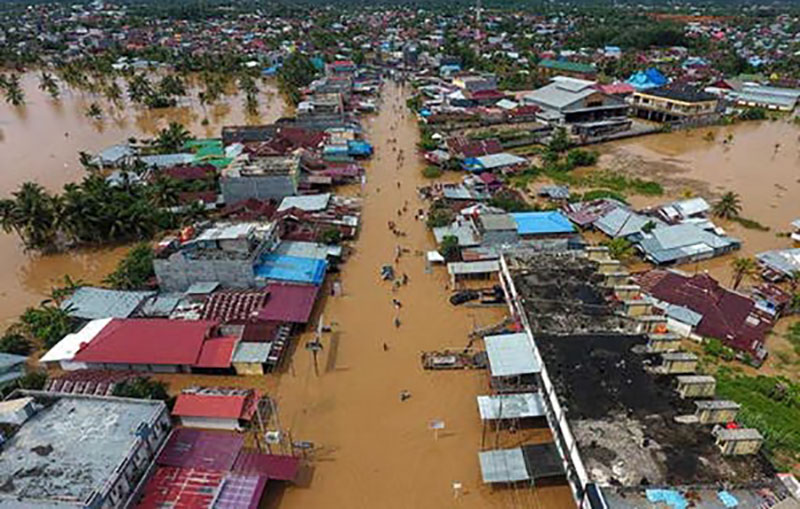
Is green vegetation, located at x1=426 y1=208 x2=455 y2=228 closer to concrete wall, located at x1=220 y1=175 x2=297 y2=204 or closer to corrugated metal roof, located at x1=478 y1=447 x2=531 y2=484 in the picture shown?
concrete wall, located at x1=220 y1=175 x2=297 y2=204

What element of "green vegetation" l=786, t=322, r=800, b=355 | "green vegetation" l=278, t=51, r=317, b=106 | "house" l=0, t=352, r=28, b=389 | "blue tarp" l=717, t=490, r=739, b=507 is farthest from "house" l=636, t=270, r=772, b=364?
"green vegetation" l=278, t=51, r=317, b=106

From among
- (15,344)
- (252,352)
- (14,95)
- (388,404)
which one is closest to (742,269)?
(388,404)

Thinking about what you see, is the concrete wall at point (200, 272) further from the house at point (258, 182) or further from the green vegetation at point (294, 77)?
the green vegetation at point (294, 77)

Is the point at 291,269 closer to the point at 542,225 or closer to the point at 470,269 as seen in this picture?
the point at 470,269

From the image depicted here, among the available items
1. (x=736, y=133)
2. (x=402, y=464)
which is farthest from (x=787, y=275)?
(x=736, y=133)

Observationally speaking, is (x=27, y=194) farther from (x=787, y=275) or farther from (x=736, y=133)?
(x=736, y=133)

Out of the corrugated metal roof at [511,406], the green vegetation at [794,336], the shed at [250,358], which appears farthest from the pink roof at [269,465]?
the green vegetation at [794,336]
